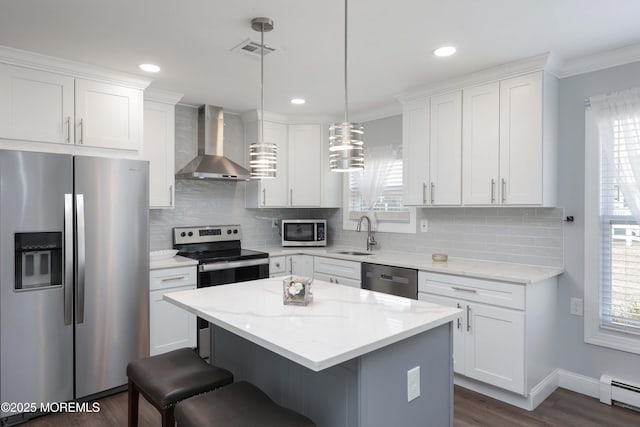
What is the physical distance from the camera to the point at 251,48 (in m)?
2.68

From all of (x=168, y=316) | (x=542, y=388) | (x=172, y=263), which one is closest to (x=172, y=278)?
(x=172, y=263)

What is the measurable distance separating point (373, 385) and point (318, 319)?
357mm

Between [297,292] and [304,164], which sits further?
[304,164]

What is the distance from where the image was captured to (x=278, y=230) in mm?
4977

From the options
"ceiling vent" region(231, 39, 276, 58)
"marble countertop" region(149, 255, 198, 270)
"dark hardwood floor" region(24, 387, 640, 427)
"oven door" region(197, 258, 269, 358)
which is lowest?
"dark hardwood floor" region(24, 387, 640, 427)

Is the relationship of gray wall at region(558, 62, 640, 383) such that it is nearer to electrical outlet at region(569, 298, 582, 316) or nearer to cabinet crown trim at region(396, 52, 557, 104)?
electrical outlet at region(569, 298, 582, 316)

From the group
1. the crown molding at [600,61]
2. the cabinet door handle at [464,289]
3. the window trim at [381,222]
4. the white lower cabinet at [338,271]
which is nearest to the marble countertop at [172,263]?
the white lower cabinet at [338,271]

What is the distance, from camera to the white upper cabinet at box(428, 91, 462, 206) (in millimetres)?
3342

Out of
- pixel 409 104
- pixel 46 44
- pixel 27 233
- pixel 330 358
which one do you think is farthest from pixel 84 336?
pixel 409 104

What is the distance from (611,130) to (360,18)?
1.97 meters

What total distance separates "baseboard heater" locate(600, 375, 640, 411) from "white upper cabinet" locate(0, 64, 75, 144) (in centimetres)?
420

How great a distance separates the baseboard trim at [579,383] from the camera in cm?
291

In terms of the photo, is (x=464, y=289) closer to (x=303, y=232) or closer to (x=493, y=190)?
(x=493, y=190)

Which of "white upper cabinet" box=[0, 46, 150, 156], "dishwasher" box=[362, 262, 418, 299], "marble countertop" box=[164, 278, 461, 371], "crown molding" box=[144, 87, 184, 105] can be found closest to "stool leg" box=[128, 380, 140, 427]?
"marble countertop" box=[164, 278, 461, 371]
